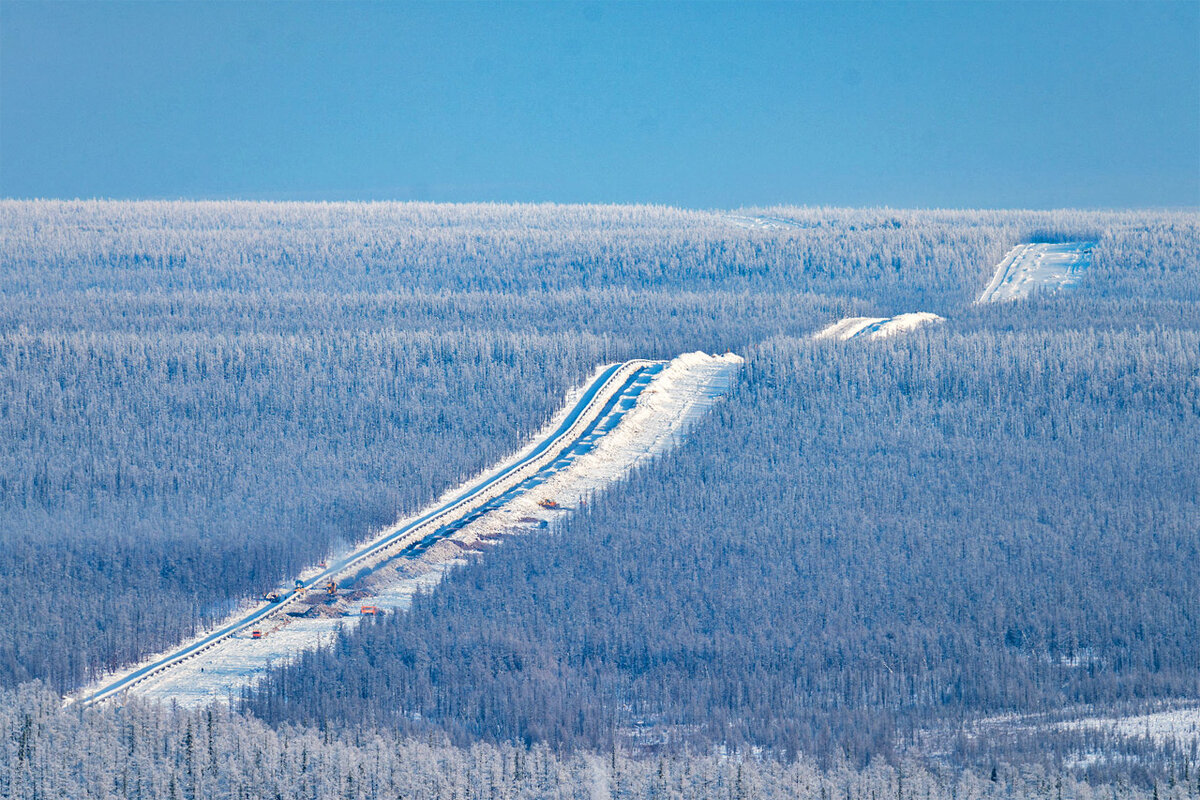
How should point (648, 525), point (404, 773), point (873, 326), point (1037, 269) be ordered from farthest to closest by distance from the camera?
point (1037, 269) → point (873, 326) → point (648, 525) → point (404, 773)

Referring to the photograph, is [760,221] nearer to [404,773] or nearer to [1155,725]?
[1155,725]

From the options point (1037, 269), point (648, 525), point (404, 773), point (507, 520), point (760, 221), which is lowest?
point (404, 773)

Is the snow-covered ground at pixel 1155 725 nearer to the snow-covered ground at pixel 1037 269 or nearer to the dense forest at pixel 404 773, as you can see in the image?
the dense forest at pixel 404 773

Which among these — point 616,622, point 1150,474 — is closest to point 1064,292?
point 1150,474

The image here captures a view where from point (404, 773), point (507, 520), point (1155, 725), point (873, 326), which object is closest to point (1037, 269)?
point (873, 326)

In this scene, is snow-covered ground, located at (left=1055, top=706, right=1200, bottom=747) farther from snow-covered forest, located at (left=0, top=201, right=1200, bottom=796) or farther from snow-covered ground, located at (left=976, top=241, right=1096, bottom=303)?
snow-covered ground, located at (left=976, top=241, right=1096, bottom=303)

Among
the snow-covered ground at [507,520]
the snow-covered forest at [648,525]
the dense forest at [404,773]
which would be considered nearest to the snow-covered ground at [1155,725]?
the snow-covered forest at [648,525]

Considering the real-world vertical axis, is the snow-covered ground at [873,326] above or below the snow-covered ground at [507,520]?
above
